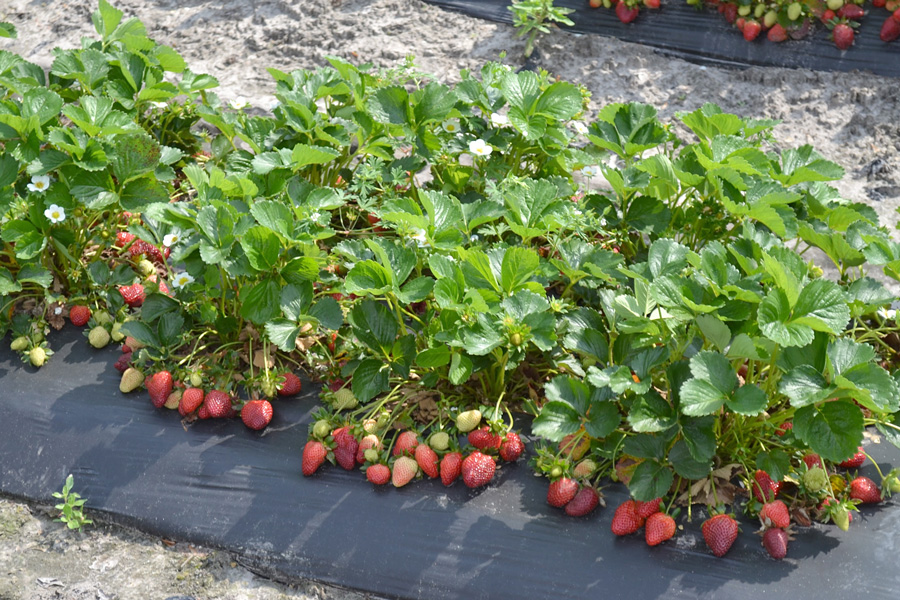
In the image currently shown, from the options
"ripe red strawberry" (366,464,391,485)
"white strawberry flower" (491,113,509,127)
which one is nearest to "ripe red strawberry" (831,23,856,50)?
"white strawberry flower" (491,113,509,127)

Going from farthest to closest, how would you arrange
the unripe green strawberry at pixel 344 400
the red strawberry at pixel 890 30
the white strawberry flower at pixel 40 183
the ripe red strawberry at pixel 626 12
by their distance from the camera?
the ripe red strawberry at pixel 626 12 → the red strawberry at pixel 890 30 → the white strawberry flower at pixel 40 183 → the unripe green strawberry at pixel 344 400

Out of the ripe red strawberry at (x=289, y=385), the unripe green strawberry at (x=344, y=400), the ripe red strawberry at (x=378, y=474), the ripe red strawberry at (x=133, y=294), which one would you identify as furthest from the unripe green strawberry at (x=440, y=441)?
the ripe red strawberry at (x=133, y=294)

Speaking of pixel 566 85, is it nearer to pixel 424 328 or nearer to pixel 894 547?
pixel 424 328

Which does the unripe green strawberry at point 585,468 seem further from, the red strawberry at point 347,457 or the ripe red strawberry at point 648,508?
the red strawberry at point 347,457

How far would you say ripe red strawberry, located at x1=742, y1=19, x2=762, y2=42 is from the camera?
3.96m

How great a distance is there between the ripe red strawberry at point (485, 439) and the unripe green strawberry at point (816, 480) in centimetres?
71

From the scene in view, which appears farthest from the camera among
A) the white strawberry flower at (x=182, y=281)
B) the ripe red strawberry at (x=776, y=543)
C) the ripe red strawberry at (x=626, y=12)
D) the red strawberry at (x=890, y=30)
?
the ripe red strawberry at (x=626, y=12)

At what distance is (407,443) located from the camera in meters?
2.07

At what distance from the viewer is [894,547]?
183cm

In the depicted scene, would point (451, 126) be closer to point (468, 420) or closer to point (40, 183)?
point (468, 420)

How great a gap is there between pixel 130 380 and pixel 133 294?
339 millimetres

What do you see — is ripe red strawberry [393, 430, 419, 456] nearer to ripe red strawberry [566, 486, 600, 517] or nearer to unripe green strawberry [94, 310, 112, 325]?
ripe red strawberry [566, 486, 600, 517]

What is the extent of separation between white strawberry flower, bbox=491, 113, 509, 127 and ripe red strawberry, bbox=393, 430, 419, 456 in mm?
1041

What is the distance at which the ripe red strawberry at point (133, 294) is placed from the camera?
2539 mm
